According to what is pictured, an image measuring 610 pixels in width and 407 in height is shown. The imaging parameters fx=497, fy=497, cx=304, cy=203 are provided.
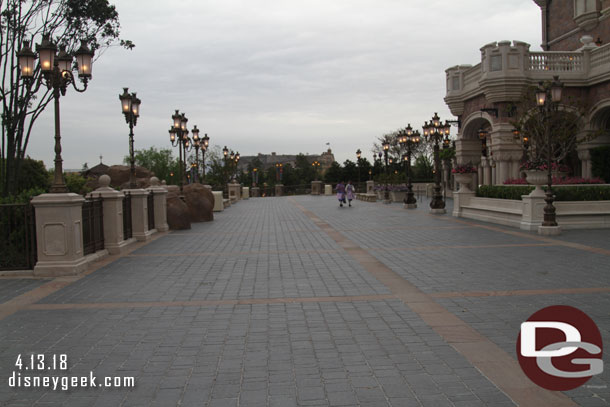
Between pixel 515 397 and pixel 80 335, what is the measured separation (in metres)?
4.76

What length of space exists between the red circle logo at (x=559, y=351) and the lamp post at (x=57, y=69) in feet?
28.7

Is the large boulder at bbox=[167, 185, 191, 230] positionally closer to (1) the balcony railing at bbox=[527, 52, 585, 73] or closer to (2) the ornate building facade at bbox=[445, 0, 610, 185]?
(2) the ornate building facade at bbox=[445, 0, 610, 185]

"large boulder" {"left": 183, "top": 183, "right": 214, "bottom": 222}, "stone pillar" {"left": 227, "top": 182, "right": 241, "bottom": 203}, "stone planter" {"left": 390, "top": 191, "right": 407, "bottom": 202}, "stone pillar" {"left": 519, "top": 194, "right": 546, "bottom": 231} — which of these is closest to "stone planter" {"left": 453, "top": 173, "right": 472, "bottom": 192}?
"stone pillar" {"left": 519, "top": 194, "right": 546, "bottom": 231}

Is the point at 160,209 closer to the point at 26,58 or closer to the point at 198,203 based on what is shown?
the point at 198,203

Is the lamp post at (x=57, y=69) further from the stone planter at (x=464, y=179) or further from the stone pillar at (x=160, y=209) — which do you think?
the stone planter at (x=464, y=179)

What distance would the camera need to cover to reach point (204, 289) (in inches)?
328

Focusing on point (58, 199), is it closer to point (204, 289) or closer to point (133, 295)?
point (133, 295)

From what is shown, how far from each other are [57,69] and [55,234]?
362 cm

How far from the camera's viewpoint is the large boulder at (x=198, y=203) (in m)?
22.8

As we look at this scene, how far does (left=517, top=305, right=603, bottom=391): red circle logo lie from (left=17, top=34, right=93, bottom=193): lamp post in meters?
8.74

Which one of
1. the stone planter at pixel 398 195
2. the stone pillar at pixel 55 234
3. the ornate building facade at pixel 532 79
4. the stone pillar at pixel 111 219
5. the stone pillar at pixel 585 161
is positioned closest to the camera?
the stone pillar at pixel 55 234

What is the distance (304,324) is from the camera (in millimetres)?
6227

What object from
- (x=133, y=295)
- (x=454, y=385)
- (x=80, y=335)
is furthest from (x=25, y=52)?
(x=454, y=385)

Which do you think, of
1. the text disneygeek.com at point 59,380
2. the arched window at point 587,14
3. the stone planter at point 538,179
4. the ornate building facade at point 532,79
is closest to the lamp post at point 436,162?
the ornate building facade at point 532,79
